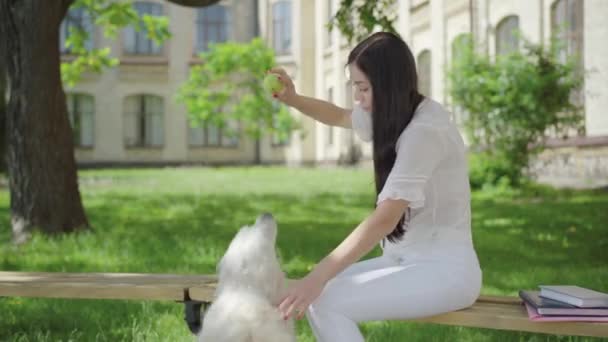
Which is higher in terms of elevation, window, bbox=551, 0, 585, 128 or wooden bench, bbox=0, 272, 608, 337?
window, bbox=551, 0, 585, 128

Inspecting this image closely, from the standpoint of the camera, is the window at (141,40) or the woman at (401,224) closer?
the woman at (401,224)

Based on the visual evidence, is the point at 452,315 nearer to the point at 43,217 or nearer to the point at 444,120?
the point at 444,120

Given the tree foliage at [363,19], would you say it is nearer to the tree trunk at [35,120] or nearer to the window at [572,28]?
the tree trunk at [35,120]

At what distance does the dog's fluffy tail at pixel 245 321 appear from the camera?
6.70 feet

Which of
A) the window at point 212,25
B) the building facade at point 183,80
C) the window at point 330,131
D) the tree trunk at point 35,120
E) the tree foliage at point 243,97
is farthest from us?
the window at point 212,25

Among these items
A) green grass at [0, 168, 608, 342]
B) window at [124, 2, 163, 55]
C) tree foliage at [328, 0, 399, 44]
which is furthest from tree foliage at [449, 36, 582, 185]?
window at [124, 2, 163, 55]

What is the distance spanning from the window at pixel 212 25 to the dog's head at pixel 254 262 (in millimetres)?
30571

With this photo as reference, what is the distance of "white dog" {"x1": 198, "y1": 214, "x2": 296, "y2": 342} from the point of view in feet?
6.72

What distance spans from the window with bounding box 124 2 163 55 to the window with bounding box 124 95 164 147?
1.85m

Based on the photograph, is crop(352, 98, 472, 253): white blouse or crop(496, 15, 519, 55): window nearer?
crop(352, 98, 472, 253): white blouse

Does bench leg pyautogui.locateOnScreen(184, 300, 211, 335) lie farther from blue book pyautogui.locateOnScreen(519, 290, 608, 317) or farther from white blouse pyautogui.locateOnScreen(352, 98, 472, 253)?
blue book pyautogui.locateOnScreen(519, 290, 608, 317)

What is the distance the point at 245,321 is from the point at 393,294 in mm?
463

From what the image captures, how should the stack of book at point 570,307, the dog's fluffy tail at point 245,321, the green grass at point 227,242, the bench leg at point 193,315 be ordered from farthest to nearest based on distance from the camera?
1. the green grass at point 227,242
2. the bench leg at point 193,315
3. the stack of book at point 570,307
4. the dog's fluffy tail at point 245,321

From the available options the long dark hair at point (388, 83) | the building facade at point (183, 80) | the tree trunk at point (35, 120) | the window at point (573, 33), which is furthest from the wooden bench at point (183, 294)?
the building facade at point (183, 80)
